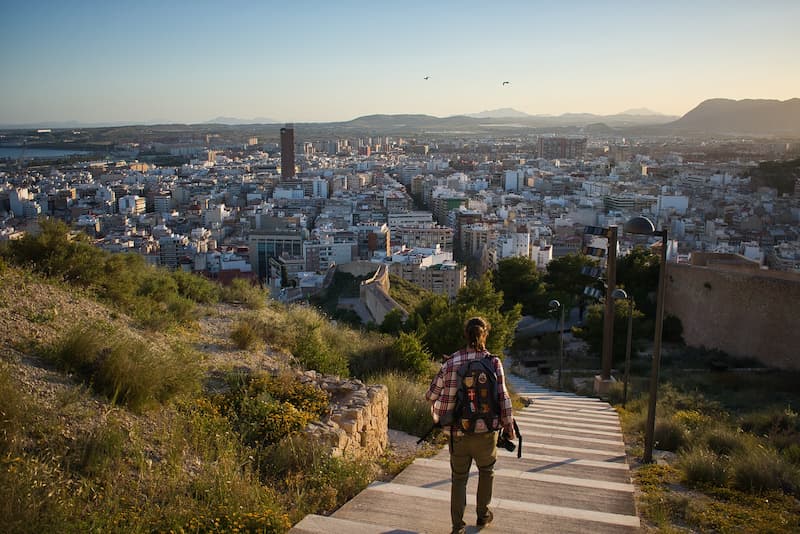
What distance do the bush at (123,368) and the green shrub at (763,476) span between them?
2584 mm

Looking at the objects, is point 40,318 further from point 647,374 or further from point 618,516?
point 647,374

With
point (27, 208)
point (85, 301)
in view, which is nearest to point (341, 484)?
point (85, 301)

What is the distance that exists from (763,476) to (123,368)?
2.90 metres

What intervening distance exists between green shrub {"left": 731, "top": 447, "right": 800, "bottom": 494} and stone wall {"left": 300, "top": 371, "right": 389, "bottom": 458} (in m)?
1.71

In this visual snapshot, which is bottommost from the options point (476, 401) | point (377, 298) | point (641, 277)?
point (377, 298)

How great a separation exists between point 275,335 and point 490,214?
141 ft

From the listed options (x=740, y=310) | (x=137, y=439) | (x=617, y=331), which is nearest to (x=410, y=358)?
(x=137, y=439)

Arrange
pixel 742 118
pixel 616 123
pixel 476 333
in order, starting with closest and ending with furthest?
1. pixel 476 333
2. pixel 742 118
3. pixel 616 123

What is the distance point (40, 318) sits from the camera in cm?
352

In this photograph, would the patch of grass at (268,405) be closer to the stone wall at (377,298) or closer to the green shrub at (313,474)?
the green shrub at (313,474)

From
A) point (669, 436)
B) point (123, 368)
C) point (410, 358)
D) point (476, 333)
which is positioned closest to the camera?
point (476, 333)

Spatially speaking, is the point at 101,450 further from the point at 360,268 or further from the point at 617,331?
the point at 360,268

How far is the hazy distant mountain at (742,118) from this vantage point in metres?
57.9

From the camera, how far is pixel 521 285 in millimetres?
14461
